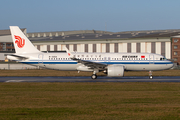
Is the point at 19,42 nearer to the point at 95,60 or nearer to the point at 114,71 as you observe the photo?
the point at 95,60

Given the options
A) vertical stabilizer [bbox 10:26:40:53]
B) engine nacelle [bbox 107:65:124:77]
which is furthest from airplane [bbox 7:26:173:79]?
engine nacelle [bbox 107:65:124:77]

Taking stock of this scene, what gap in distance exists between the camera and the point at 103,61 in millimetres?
36625

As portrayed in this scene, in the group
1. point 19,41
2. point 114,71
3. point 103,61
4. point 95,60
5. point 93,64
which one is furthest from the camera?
point 19,41

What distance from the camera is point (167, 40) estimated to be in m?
76.9

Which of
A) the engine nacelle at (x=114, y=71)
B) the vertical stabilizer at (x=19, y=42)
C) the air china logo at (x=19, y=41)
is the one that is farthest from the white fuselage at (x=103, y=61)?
the engine nacelle at (x=114, y=71)

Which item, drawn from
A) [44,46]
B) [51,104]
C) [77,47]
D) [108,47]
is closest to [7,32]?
[44,46]

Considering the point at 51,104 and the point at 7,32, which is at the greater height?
the point at 7,32

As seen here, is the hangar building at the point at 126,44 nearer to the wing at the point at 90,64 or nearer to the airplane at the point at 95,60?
the airplane at the point at 95,60

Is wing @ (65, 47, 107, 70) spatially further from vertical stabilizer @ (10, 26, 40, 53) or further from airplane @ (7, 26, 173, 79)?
vertical stabilizer @ (10, 26, 40, 53)

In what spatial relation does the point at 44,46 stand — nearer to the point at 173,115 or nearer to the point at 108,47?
the point at 108,47

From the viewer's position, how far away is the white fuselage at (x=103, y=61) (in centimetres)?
3669

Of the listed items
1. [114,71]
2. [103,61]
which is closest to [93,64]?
[103,61]

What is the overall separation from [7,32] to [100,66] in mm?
91255

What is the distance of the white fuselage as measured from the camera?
3669 cm
